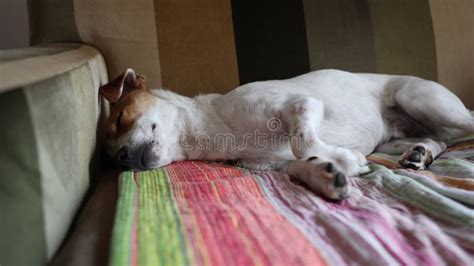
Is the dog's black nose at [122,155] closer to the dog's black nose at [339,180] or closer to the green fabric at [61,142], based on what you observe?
the green fabric at [61,142]

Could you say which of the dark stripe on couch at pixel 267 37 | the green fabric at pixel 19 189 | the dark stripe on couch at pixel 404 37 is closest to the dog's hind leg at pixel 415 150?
the dark stripe on couch at pixel 404 37

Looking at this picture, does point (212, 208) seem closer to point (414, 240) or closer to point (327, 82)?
point (414, 240)

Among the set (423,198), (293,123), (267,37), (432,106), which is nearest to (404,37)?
(432,106)

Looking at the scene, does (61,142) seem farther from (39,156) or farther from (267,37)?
(267,37)

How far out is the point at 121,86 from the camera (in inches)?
63.1

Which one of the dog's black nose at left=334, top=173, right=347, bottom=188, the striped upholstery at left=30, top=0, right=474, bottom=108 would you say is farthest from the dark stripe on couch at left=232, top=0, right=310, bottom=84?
the dog's black nose at left=334, top=173, right=347, bottom=188

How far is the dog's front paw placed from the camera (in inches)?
61.1

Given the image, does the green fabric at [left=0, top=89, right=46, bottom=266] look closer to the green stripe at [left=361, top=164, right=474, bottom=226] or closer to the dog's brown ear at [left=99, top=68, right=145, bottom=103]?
the dog's brown ear at [left=99, top=68, right=145, bottom=103]

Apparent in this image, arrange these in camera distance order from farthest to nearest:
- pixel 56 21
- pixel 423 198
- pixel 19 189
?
1. pixel 56 21
2. pixel 423 198
3. pixel 19 189

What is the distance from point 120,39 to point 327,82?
1.07 m

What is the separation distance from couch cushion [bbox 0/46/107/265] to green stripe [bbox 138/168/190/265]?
0.66 ft

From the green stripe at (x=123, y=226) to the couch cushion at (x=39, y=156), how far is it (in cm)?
14

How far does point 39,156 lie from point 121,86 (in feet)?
2.57

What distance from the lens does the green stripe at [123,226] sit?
0.76m
